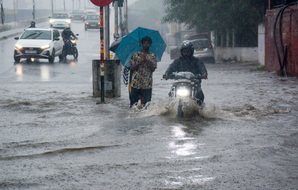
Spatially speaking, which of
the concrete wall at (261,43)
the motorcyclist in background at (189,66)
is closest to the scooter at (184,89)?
the motorcyclist in background at (189,66)

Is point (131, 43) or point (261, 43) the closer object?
point (131, 43)

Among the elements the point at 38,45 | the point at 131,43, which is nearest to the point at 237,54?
the point at 38,45

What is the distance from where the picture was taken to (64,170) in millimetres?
Result: 5371

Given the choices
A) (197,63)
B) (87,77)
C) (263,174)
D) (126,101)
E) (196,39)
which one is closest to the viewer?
(263,174)

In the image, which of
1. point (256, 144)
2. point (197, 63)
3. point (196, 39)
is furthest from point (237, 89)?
point (196, 39)

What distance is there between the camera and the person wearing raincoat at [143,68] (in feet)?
30.8

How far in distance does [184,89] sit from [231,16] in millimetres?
20665

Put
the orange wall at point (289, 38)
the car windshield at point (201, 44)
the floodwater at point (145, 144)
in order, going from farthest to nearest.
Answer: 1. the car windshield at point (201, 44)
2. the orange wall at point (289, 38)
3. the floodwater at point (145, 144)

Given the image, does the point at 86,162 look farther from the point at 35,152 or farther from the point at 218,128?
the point at 218,128

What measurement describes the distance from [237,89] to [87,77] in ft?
21.0

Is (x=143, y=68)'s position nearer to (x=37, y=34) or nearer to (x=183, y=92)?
(x=183, y=92)

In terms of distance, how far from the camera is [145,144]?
22.0 feet

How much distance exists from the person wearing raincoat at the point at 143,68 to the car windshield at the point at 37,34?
16365 millimetres

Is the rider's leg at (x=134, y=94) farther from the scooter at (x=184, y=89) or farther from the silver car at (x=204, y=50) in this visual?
the silver car at (x=204, y=50)
